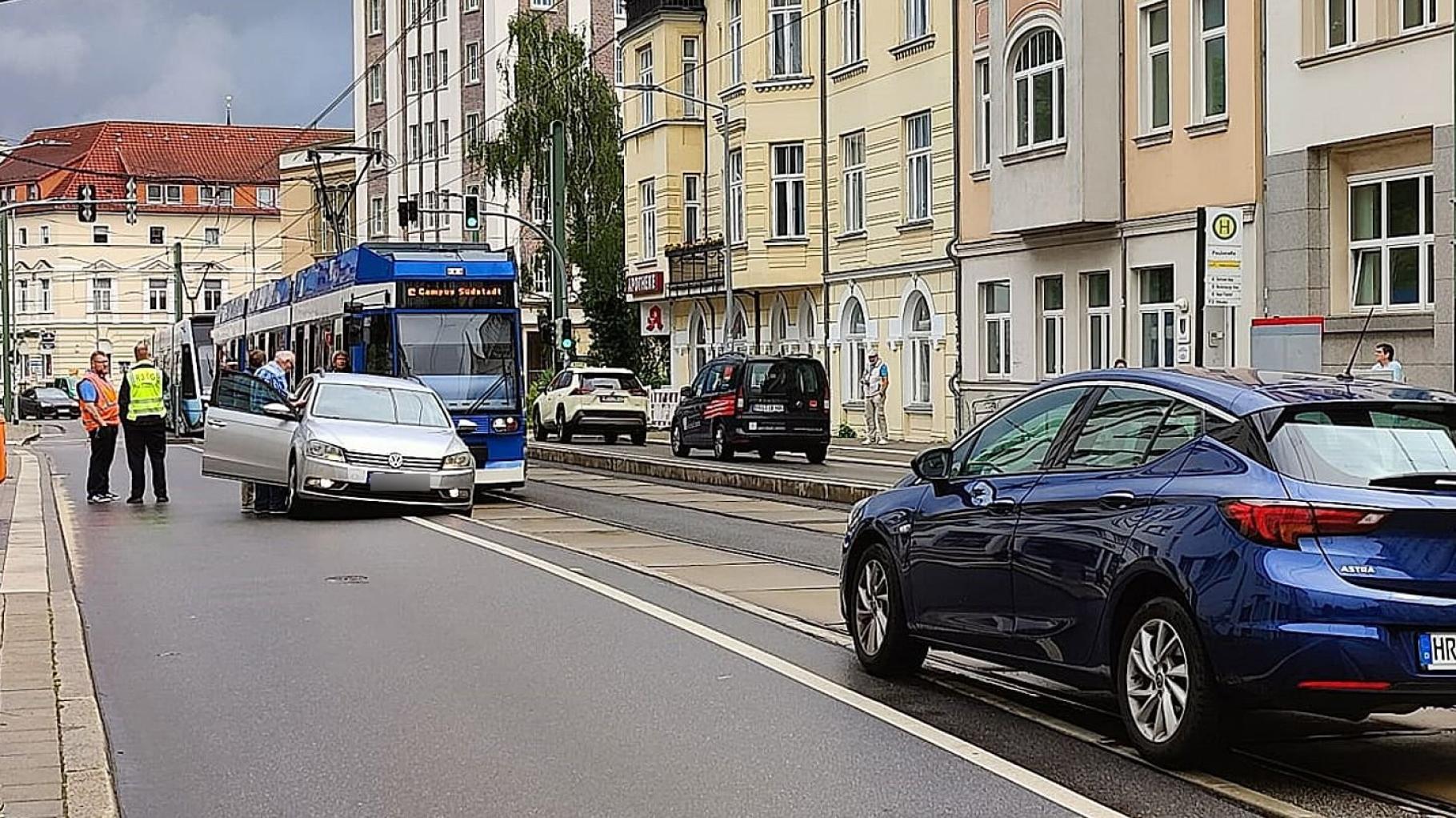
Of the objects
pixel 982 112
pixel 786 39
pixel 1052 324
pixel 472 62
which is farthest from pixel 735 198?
pixel 472 62

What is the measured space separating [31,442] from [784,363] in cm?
2658

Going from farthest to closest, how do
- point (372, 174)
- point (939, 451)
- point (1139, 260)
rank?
1. point (372, 174)
2. point (1139, 260)
3. point (939, 451)

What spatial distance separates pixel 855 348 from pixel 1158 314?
14585mm

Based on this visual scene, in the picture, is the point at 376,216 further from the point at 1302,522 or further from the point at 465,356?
the point at 1302,522

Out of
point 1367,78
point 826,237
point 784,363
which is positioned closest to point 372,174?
point 826,237

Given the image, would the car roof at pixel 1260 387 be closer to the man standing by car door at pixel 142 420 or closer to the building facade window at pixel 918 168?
the man standing by car door at pixel 142 420

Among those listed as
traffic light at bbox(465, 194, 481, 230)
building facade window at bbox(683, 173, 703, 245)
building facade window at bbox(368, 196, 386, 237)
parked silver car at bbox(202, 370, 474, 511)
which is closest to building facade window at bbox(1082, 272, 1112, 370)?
parked silver car at bbox(202, 370, 474, 511)

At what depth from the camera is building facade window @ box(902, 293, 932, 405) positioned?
41.9 m

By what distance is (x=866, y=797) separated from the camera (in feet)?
24.5

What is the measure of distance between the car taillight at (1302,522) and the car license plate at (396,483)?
14904mm

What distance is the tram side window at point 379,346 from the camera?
81.7 ft

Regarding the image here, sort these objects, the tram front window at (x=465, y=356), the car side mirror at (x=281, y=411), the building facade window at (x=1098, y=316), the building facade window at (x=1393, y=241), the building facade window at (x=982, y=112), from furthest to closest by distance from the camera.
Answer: the building facade window at (x=982, y=112)
the building facade window at (x=1098, y=316)
the building facade window at (x=1393, y=241)
the tram front window at (x=465, y=356)
the car side mirror at (x=281, y=411)

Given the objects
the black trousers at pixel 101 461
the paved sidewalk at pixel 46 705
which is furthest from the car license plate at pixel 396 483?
the paved sidewalk at pixel 46 705

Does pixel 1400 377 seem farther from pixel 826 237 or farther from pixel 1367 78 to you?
pixel 826 237
